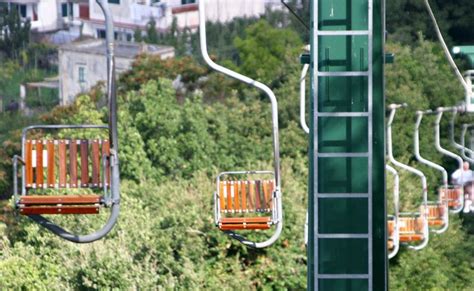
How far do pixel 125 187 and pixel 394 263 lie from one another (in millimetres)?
5963

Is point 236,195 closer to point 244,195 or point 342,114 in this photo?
point 244,195

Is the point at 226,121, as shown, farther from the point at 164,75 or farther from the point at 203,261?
the point at 203,261

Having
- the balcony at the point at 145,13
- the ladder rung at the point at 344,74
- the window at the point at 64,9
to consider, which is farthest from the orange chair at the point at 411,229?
the window at the point at 64,9

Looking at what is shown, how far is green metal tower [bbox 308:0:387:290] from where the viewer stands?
440 inches

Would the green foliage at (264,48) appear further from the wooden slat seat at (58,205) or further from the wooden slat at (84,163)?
the wooden slat seat at (58,205)

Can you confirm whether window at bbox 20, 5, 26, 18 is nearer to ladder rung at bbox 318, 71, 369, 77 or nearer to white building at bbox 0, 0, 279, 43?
white building at bbox 0, 0, 279, 43

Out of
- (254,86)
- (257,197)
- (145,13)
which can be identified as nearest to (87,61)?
(145,13)

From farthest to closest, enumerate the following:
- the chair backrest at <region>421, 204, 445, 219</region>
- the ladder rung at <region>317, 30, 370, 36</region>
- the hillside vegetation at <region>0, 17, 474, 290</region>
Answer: the chair backrest at <region>421, 204, 445, 219</region> < the hillside vegetation at <region>0, 17, 474, 290</region> < the ladder rung at <region>317, 30, 370, 36</region>

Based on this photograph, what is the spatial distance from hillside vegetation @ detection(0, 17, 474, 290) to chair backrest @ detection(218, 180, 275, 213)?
1219 centimetres

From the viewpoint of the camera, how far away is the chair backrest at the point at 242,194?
1789cm

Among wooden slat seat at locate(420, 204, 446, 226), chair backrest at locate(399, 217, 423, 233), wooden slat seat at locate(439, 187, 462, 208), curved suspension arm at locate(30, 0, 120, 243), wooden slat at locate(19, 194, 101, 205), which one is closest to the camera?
curved suspension arm at locate(30, 0, 120, 243)

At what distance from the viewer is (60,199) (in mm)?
13336

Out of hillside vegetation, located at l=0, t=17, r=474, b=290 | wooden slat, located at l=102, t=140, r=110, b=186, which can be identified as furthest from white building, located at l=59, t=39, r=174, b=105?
wooden slat, located at l=102, t=140, r=110, b=186

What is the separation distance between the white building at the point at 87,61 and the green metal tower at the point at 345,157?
6010 cm
